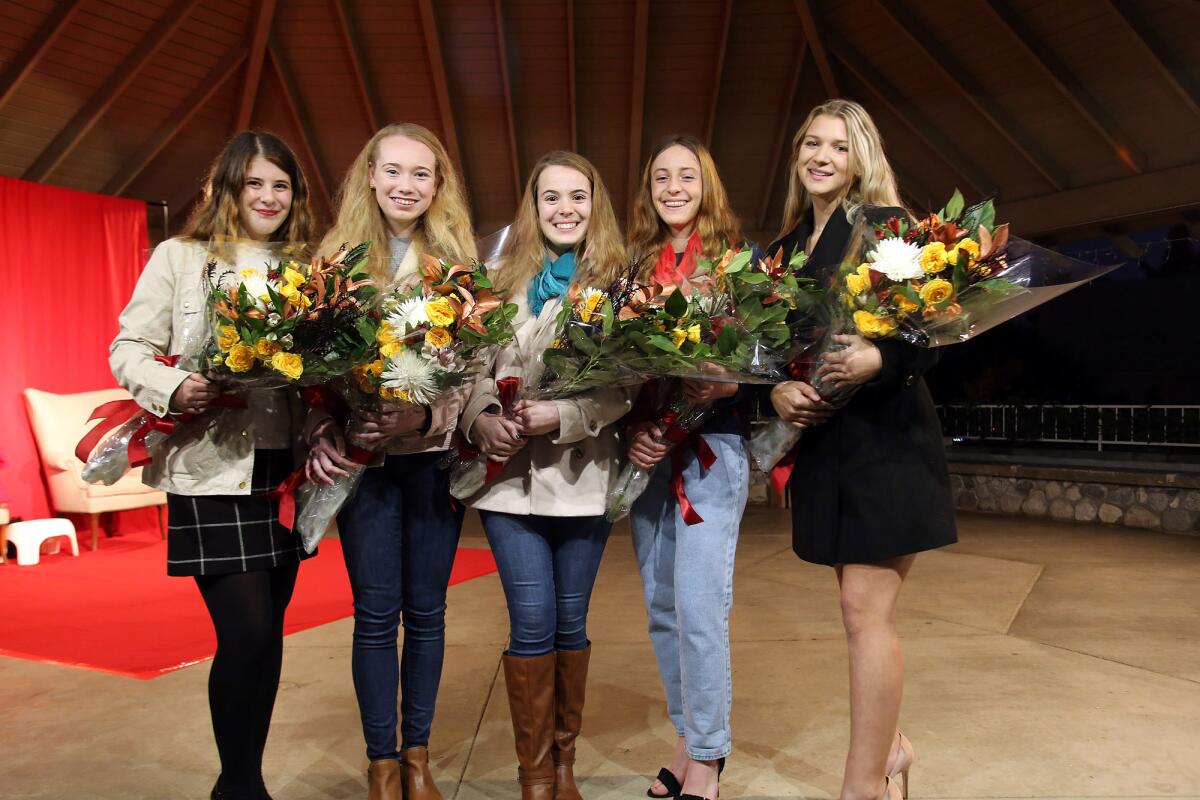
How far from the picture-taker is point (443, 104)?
936cm

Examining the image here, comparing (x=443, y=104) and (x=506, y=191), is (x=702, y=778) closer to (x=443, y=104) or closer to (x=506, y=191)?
(x=443, y=104)

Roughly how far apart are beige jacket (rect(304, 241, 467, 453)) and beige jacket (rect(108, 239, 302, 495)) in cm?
10

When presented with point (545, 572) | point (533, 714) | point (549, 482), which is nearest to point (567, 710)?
point (533, 714)

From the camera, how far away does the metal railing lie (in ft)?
26.0

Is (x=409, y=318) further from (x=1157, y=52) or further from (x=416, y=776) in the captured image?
(x=1157, y=52)

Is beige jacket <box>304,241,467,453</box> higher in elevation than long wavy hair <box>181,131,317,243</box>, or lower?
lower

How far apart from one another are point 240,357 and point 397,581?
0.66 meters

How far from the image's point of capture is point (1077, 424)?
8.59 m

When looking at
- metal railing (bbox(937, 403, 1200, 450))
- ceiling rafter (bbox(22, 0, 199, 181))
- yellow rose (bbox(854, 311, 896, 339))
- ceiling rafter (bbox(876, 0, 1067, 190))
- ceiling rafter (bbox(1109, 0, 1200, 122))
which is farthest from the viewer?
ceiling rafter (bbox(876, 0, 1067, 190))

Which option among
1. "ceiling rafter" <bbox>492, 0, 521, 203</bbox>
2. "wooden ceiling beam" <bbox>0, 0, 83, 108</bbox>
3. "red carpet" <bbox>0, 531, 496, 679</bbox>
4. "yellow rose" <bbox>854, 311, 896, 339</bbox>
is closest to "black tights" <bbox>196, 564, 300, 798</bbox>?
"yellow rose" <bbox>854, 311, 896, 339</bbox>

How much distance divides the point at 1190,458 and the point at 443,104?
747 cm

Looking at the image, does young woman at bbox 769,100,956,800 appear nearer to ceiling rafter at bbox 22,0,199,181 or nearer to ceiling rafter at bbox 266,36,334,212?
ceiling rafter at bbox 266,36,334,212

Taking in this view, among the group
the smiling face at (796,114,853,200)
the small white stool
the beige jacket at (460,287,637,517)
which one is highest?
the smiling face at (796,114,853,200)

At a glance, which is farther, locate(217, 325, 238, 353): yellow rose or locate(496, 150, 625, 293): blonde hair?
locate(496, 150, 625, 293): blonde hair
